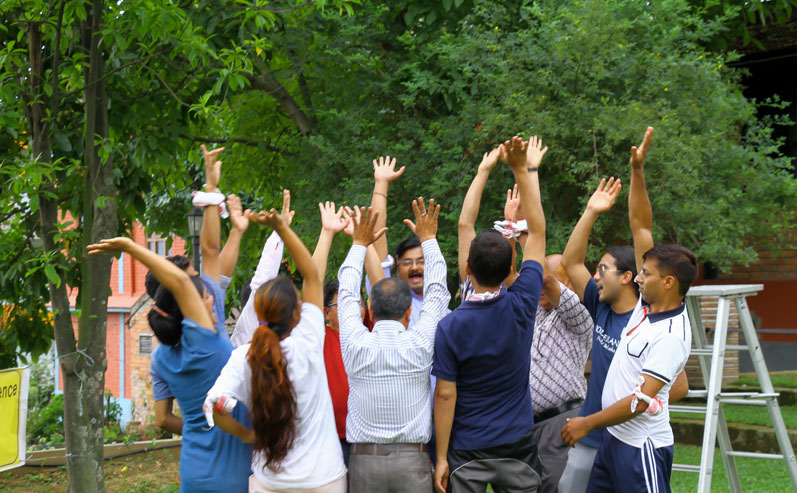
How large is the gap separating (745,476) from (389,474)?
18.7ft

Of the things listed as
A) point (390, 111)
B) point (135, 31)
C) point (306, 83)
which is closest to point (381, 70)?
point (390, 111)

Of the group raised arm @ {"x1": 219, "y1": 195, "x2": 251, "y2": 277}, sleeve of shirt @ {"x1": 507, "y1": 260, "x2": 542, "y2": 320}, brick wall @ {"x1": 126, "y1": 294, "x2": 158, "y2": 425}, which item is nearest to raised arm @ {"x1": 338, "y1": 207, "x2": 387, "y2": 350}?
sleeve of shirt @ {"x1": 507, "y1": 260, "x2": 542, "y2": 320}

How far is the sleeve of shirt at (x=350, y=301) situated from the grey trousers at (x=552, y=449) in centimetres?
140

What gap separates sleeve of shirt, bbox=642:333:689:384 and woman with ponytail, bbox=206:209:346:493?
4.95ft

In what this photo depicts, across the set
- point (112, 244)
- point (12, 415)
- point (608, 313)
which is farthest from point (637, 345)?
point (12, 415)

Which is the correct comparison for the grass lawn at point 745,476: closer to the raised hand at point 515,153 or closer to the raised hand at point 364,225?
the raised hand at point 515,153

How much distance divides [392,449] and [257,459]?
0.62 m

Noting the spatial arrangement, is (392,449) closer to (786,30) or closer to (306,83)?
(306,83)

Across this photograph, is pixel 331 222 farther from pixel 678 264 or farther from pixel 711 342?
pixel 711 342

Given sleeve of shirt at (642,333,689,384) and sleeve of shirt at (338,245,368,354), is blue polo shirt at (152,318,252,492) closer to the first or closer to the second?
sleeve of shirt at (338,245,368,354)

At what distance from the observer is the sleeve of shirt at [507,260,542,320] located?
386 cm

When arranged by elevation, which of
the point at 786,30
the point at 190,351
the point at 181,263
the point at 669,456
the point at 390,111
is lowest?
the point at 669,456

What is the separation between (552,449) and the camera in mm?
4590

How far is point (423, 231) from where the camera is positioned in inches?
163
